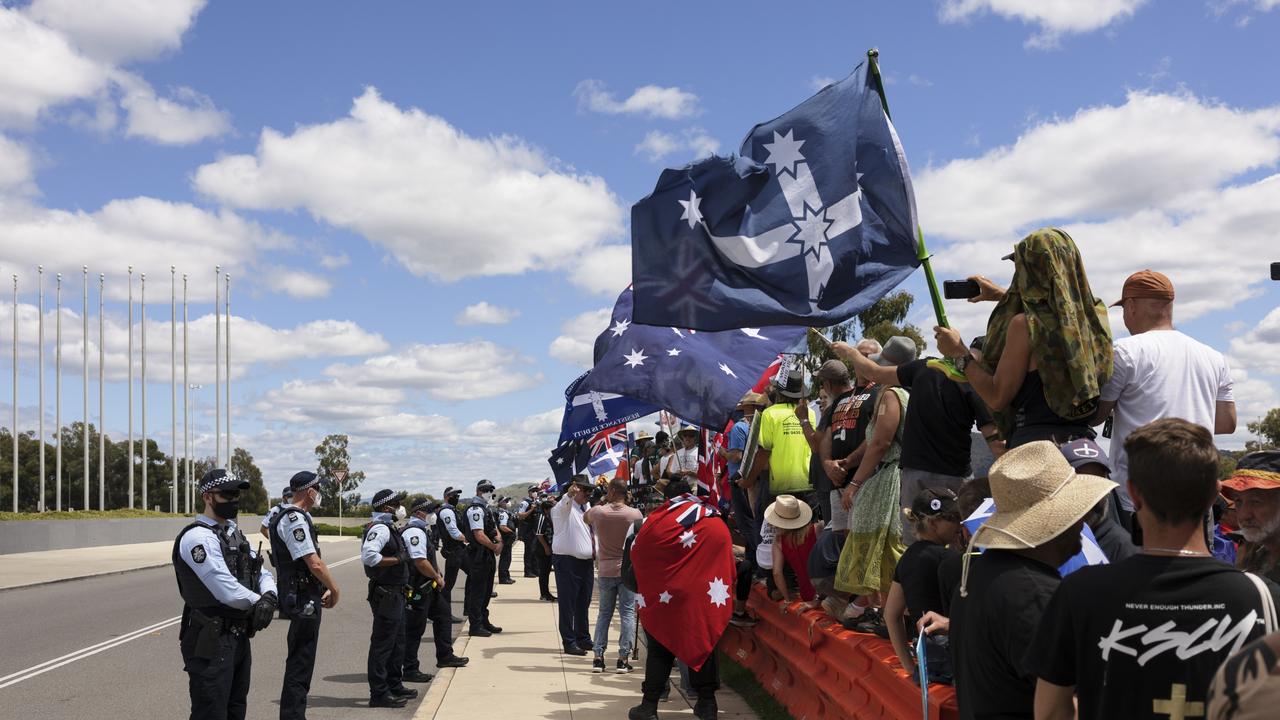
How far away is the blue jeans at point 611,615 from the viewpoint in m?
13.0

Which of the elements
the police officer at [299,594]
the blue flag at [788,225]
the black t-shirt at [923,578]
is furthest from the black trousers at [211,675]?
the black t-shirt at [923,578]

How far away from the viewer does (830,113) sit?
7.86m

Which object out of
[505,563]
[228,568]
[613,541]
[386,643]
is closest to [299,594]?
[386,643]

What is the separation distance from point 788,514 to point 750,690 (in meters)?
2.59

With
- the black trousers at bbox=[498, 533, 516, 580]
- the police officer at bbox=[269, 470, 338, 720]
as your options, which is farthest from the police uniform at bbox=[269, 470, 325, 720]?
the black trousers at bbox=[498, 533, 516, 580]

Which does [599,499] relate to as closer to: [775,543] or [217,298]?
[775,543]

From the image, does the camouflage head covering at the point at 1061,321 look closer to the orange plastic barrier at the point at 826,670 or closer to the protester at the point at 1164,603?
the orange plastic barrier at the point at 826,670

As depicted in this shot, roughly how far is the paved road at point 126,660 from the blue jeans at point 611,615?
2.06 meters

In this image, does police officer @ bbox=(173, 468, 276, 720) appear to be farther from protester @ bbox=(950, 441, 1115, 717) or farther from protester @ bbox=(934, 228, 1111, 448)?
protester @ bbox=(950, 441, 1115, 717)

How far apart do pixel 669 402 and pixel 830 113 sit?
5621 millimetres

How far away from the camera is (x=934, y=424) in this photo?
6.04 m

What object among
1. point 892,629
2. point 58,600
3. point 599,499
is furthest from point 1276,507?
point 58,600

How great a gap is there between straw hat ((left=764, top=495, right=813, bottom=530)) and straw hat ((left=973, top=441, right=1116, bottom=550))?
17.7ft

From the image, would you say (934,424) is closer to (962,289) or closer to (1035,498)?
(962,289)
